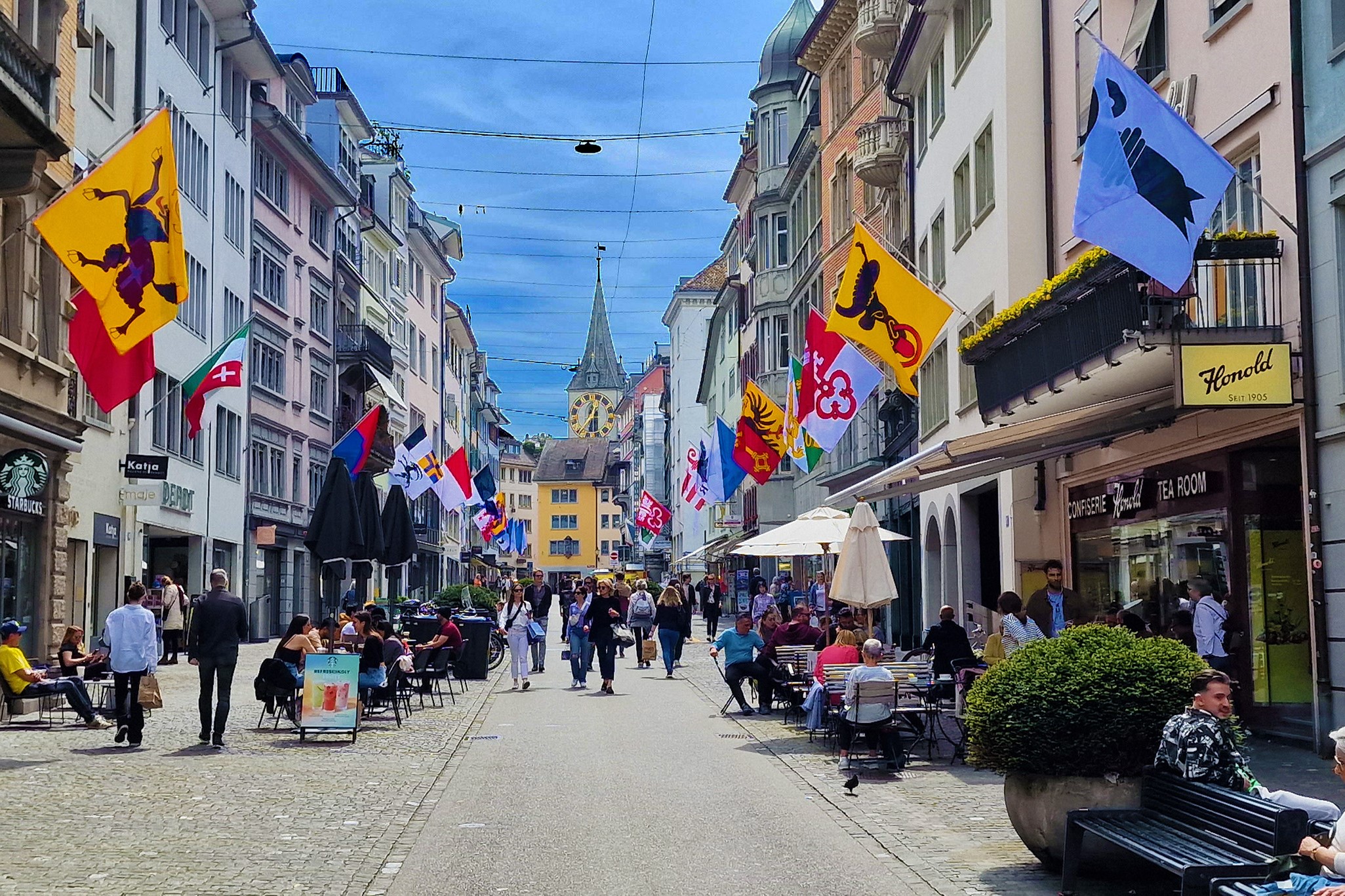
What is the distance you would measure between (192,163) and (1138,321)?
29.9 metres

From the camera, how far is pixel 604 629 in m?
26.8

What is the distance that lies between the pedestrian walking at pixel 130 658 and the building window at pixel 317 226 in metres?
40.2

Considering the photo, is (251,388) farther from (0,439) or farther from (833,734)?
(833,734)

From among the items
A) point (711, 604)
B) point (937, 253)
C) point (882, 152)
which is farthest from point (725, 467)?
point (937, 253)

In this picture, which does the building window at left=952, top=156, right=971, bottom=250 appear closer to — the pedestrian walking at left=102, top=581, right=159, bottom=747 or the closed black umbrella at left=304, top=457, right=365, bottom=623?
the closed black umbrella at left=304, top=457, right=365, bottom=623

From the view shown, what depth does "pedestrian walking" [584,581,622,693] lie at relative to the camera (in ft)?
86.5

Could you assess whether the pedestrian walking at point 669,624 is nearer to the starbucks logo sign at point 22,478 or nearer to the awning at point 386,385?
the awning at point 386,385

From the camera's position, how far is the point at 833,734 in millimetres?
17797

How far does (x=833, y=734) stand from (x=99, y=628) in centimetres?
2036

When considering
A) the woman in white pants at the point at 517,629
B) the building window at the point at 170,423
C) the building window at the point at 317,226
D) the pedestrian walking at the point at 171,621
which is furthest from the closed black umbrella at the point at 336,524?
the building window at the point at 317,226

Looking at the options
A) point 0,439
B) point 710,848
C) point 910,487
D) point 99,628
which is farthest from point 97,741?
point 99,628

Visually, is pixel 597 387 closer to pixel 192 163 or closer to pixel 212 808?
pixel 192 163

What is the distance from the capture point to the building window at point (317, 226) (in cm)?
5620

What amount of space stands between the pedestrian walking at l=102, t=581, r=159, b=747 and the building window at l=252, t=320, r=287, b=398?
102 feet
